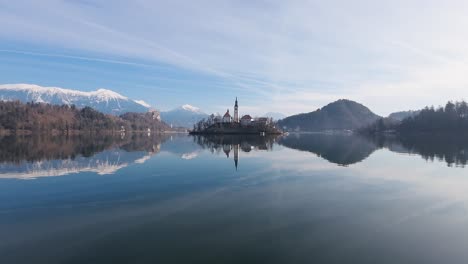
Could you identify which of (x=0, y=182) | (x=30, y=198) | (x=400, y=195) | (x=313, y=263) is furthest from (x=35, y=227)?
(x=400, y=195)

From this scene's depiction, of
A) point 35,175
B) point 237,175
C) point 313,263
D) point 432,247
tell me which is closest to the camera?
point 313,263

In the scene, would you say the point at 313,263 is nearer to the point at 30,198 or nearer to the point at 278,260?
the point at 278,260

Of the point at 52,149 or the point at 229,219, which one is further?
the point at 52,149

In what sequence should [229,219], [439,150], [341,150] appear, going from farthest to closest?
[341,150]
[439,150]
[229,219]

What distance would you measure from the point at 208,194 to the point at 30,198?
47.0ft

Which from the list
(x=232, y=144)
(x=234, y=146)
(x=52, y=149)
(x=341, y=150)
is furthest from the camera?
(x=232, y=144)

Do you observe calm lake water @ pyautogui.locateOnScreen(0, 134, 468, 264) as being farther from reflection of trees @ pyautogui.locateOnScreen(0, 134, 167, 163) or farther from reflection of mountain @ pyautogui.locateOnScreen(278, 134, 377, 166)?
A: reflection of mountain @ pyautogui.locateOnScreen(278, 134, 377, 166)

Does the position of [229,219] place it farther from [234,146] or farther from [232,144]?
[232,144]

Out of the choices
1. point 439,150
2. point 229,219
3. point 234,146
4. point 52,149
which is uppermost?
point 52,149

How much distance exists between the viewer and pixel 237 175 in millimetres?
38406

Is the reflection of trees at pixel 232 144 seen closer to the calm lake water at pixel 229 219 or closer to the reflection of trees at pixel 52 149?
the reflection of trees at pixel 52 149

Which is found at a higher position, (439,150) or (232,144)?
(232,144)

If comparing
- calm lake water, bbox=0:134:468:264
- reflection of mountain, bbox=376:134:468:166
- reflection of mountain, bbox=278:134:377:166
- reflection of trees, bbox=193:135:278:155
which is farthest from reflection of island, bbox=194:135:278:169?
reflection of mountain, bbox=376:134:468:166

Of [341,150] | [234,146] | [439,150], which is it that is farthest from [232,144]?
[439,150]
